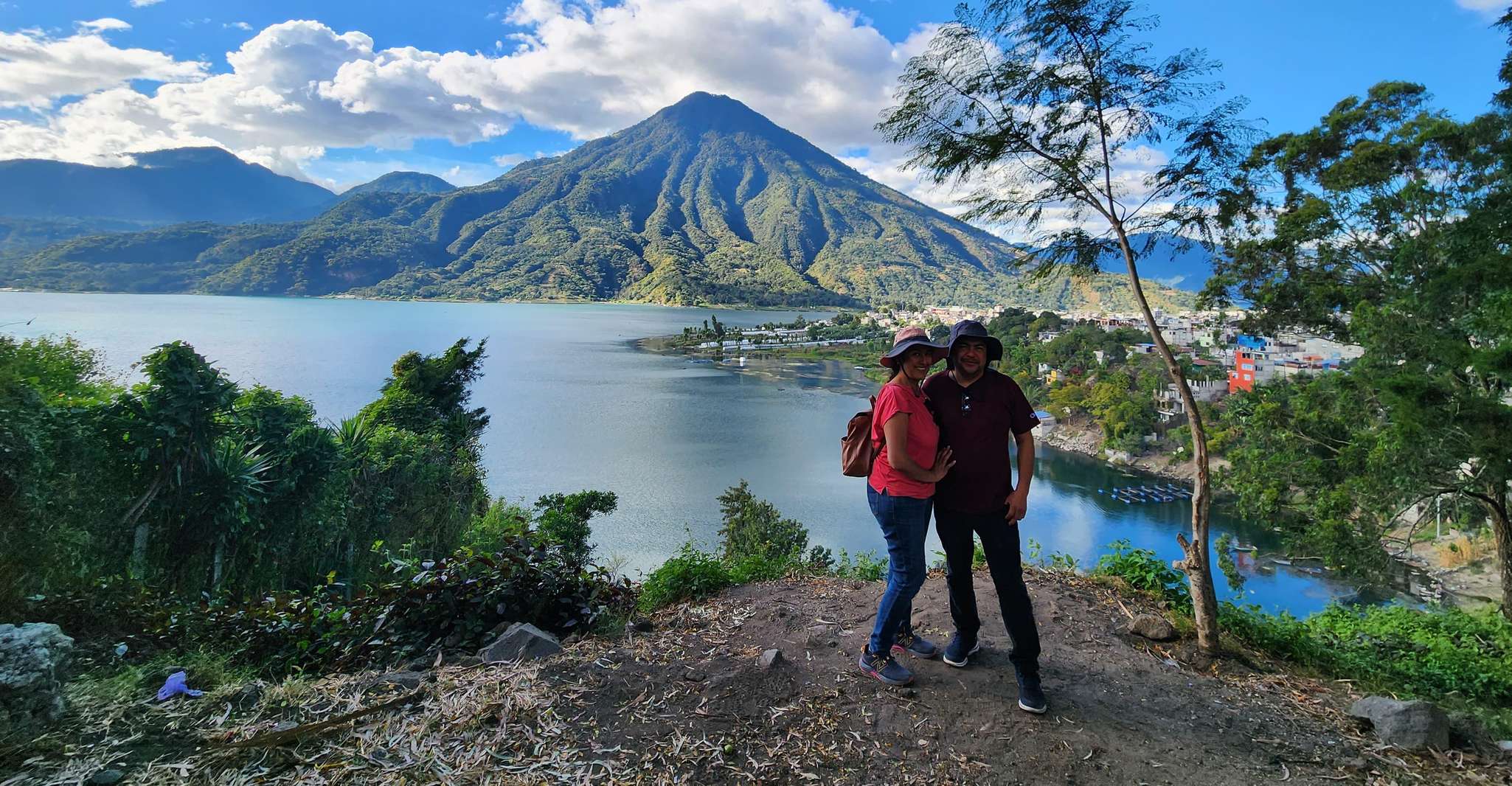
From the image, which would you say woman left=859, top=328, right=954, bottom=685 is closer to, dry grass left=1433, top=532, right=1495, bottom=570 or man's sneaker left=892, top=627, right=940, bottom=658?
man's sneaker left=892, top=627, right=940, bottom=658

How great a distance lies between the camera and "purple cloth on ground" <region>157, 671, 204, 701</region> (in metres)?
2.17

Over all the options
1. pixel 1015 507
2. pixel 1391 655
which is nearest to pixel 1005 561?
pixel 1015 507

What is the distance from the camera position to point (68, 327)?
180 feet

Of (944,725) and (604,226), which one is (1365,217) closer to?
(944,725)

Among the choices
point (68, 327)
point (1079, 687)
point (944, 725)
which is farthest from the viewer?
point (68, 327)

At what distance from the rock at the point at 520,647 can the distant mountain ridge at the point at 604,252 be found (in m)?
116

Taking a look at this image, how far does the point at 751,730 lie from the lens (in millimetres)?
2271

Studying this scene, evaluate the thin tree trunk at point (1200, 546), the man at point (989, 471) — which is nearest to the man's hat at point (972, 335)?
the man at point (989, 471)

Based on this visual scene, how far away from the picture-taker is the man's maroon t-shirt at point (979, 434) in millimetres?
2426

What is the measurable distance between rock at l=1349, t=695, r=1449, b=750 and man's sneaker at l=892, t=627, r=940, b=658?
1.54 m

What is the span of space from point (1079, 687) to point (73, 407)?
10.6 metres

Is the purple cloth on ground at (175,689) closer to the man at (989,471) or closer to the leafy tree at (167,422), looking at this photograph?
the man at (989,471)

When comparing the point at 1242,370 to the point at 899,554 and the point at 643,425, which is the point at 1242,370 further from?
the point at 899,554

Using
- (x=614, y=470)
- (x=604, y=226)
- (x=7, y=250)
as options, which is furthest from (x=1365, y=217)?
(x=7, y=250)
